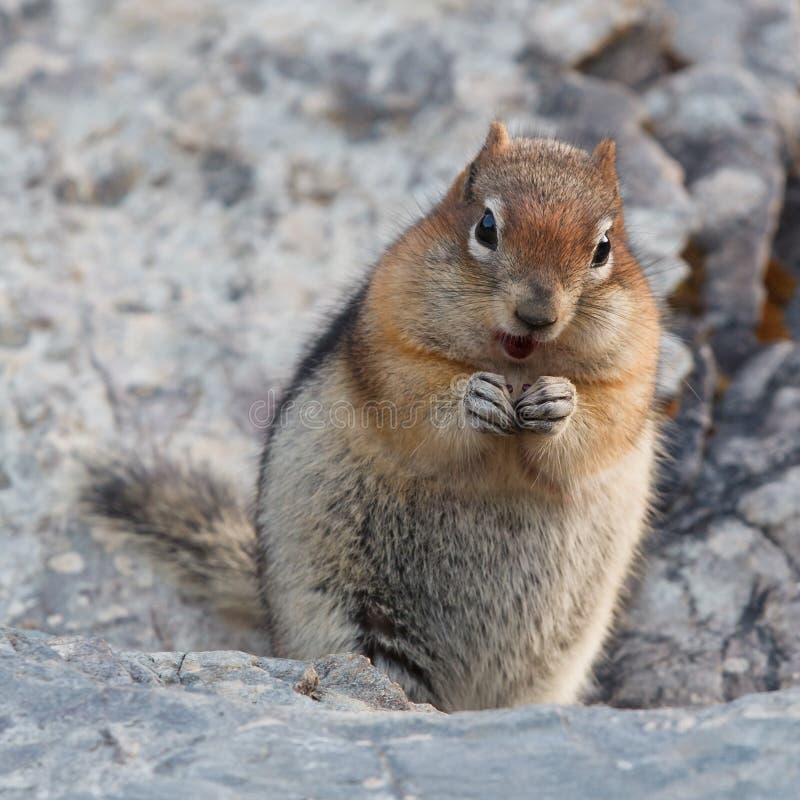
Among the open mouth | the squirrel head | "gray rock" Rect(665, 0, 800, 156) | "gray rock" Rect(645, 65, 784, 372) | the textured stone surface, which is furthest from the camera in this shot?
"gray rock" Rect(665, 0, 800, 156)

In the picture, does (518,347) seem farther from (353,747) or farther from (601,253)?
(353,747)

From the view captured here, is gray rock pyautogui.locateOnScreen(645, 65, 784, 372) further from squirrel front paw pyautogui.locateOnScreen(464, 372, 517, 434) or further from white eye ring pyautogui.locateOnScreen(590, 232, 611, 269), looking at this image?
squirrel front paw pyautogui.locateOnScreen(464, 372, 517, 434)

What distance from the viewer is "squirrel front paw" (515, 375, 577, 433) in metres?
3.52

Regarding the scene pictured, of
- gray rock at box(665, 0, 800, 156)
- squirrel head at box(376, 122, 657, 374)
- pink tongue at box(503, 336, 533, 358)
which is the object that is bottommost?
pink tongue at box(503, 336, 533, 358)

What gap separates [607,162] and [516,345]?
80 cm

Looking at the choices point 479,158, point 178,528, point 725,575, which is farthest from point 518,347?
point 178,528

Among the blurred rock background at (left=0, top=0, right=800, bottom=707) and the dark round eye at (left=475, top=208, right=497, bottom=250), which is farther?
the blurred rock background at (left=0, top=0, right=800, bottom=707)

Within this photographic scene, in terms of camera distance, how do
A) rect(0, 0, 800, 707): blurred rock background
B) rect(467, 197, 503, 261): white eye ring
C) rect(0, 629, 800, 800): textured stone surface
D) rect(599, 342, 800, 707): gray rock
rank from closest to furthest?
rect(0, 629, 800, 800): textured stone surface < rect(467, 197, 503, 261): white eye ring < rect(599, 342, 800, 707): gray rock < rect(0, 0, 800, 707): blurred rock background

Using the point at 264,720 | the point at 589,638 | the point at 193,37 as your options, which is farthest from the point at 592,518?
the point at 193,37

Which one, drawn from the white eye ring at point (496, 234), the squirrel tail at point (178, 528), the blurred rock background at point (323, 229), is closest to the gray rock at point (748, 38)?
the blurred rock background at point (323, 229)

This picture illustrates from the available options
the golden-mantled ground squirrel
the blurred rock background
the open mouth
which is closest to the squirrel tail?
the blurred rock background

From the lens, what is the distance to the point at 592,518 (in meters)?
4.03

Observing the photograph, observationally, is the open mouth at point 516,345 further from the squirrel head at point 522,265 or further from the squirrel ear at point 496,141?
the squirrel ear at point 496,141

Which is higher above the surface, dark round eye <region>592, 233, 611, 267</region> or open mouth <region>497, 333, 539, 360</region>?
dark round eye <region>592, 233, 611, 267</region>
